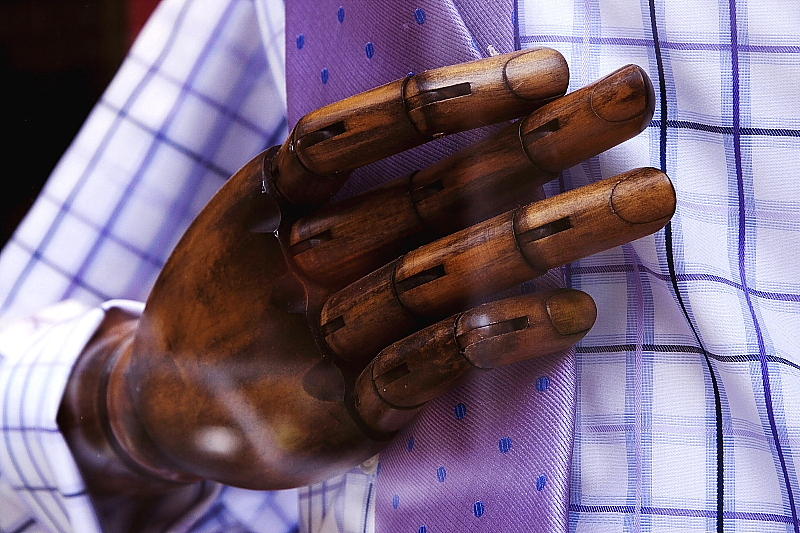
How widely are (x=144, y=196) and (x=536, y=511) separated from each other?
239 mm

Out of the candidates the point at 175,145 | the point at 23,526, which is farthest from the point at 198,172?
the point at 23,526

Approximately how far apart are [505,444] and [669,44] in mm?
125

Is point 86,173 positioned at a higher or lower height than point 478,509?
higher

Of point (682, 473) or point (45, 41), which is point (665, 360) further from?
point (45, 41)

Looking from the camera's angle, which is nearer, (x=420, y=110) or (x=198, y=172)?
(x=420, y=110)

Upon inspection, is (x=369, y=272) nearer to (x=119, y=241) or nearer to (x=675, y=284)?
(x=675, y=284)

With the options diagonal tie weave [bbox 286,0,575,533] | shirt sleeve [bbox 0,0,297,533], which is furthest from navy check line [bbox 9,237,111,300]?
diagonal tie weave [bbox 286,0,575,533]

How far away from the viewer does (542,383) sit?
223 millimetres

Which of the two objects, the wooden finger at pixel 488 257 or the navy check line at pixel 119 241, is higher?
the navy check line at pixel 119 241

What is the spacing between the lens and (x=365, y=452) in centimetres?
25

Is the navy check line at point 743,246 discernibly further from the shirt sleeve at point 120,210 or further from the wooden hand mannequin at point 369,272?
the shirt sleeve at point 120,210

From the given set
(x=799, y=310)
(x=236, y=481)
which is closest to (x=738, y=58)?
(x=799, y=310)

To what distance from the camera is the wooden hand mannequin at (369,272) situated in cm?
19

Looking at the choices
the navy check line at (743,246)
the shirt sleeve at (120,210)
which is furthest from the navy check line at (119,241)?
the navy check line at (743,246)
